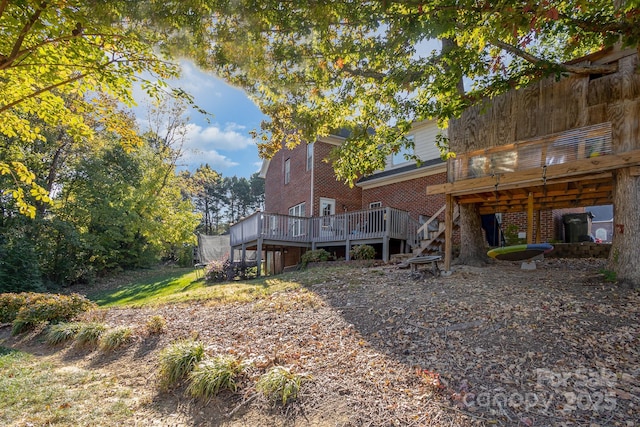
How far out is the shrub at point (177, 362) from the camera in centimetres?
428

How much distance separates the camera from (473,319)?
4789mm

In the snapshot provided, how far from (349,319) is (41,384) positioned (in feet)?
14.5

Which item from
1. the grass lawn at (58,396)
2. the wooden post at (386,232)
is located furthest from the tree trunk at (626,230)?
the grass lawn at (58,396)

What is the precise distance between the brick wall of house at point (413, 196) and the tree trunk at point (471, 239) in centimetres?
428

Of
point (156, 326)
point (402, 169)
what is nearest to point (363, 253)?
point (402, 169)

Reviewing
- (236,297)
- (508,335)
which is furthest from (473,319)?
(236,297)

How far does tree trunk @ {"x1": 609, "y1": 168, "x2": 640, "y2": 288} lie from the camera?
210 inches

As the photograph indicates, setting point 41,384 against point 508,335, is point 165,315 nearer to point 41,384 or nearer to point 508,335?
point 41,384

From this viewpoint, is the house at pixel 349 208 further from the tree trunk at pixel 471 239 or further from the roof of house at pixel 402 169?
the tree trunk at pixel 471 239

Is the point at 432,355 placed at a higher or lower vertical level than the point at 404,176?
lower

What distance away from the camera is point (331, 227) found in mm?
14328

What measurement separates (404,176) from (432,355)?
11.0 metres

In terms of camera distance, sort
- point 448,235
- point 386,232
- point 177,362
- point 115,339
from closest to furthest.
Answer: point 177,362 → point 115,339 → point 448,235 → point 386,232

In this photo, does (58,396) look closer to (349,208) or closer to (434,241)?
(434,241)
